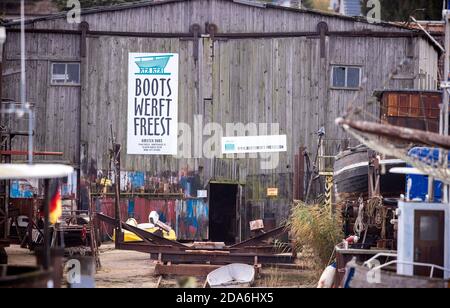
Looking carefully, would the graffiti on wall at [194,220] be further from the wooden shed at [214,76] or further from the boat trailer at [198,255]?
the boat trailer at [198,255]

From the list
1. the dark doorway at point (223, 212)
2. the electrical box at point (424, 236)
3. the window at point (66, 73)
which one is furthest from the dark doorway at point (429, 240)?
the window at point (66, 73)

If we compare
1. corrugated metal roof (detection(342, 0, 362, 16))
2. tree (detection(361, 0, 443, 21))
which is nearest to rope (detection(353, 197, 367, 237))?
tree (detection(361, 0, 443, 21))

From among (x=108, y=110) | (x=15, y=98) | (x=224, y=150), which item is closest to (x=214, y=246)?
(x=224, y=150)

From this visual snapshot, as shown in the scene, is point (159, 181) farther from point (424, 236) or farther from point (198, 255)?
point (424, 236)

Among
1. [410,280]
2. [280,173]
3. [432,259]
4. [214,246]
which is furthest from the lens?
[280,173]

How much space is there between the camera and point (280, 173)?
31.2 m

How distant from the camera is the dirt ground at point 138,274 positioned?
23.1 m

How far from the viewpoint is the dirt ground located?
910 inches

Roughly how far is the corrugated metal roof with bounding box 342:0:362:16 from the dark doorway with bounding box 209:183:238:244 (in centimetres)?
2273

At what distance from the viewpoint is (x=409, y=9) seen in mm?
46094

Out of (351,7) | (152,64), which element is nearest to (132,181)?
(152,64)

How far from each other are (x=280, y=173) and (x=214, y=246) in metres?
5.63
